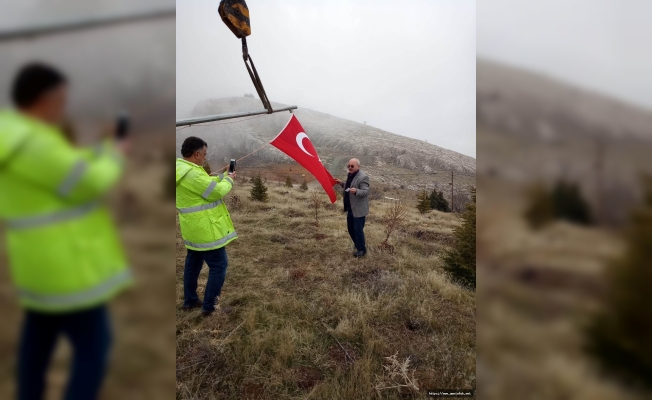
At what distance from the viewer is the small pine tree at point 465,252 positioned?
105 inches

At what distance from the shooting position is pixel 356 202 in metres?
2.95

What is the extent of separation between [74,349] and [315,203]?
2.41 m

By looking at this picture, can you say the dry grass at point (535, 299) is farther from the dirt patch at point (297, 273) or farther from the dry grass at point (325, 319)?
the dirt patch at point (297, 273)

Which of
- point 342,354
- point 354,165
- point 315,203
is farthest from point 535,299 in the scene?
point 315,203

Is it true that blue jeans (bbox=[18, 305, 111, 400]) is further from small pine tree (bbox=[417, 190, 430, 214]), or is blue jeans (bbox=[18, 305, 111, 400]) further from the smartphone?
small pine tree (bbox=[417, 190, 430, 214])

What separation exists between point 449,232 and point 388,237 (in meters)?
0.62

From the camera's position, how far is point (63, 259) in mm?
832

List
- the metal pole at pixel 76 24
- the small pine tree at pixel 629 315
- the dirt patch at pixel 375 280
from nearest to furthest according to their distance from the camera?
the metal pole at pixel 76 24, the small pine tree at pixel 629 315, the dirt patch at pixel 375 280

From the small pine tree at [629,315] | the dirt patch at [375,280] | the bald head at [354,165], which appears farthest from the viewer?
the bald head at [354,165]

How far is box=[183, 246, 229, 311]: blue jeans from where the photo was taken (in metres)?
2.46

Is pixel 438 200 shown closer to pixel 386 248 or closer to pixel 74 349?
pixel 386 248

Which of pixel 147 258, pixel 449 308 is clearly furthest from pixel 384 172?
pixel 147 258

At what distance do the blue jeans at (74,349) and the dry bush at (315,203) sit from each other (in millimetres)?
2328

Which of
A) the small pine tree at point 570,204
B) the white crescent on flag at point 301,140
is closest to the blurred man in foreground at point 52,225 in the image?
the white crescent on flag at point 301,140
